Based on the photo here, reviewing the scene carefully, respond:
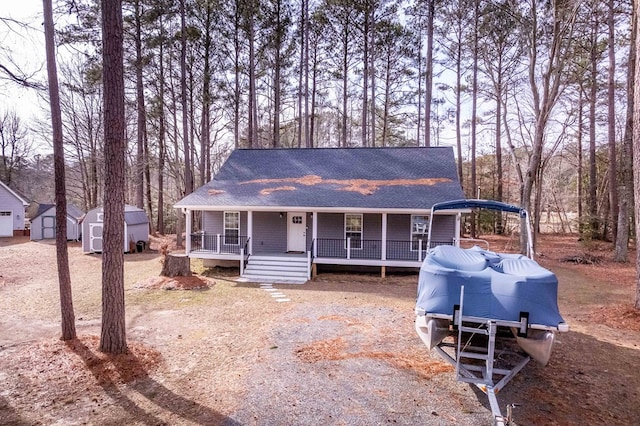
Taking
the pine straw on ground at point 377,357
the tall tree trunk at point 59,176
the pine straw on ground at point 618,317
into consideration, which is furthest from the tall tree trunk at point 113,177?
the pine straw on ground at point 618,317

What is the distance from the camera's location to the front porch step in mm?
11773

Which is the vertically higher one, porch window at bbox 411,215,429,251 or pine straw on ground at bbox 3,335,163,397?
porch window at bbox 411,215,429,251

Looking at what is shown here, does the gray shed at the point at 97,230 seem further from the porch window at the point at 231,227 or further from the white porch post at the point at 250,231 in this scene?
the white porch post at the point at 250,231

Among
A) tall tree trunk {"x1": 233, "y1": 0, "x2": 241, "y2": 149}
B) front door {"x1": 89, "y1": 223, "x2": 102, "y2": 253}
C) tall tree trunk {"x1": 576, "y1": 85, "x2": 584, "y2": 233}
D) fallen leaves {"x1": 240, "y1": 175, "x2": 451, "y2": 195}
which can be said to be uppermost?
tall tree trunk {"x1": 233, "y1": 0, "x2": 241, "y2": 149}

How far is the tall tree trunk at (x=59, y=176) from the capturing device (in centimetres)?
580

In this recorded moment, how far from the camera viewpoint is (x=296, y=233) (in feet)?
45.6

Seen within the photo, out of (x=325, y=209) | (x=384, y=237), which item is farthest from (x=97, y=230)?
(x=384, y=237)

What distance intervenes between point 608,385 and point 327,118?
1246 inches

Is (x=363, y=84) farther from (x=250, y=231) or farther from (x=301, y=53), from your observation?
(x=250, y=231)

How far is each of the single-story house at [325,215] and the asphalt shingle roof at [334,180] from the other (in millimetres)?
40

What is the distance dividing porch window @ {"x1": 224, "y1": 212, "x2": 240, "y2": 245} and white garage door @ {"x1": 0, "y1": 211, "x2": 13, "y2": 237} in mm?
21534

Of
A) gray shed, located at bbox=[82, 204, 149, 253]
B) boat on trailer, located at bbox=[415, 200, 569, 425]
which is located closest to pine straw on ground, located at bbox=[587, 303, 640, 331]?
boat on trailer, located at bbox=[415, 200, 569, 425]

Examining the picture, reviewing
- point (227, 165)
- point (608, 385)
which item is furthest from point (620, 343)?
point (227, 165)

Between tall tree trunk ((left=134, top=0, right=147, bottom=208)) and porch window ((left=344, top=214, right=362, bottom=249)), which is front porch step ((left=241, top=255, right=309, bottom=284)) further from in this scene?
tall tree trunk ((left=134, top=0, right=147, bottom=208))
